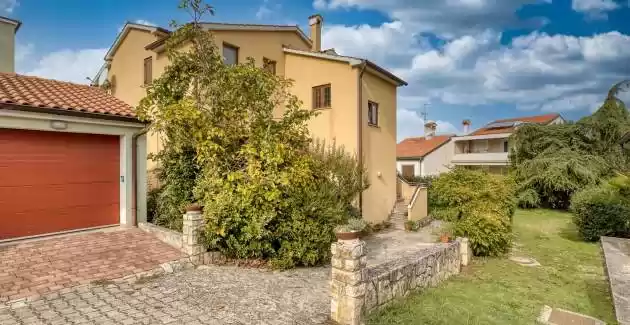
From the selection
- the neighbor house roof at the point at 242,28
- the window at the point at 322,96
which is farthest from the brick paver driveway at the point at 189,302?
the window at the point at 322,96

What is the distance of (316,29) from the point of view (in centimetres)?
1969

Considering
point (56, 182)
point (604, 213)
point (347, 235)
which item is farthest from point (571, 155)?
point (56, 182)

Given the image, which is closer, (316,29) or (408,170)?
(316,29)

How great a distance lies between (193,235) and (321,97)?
32.5ft

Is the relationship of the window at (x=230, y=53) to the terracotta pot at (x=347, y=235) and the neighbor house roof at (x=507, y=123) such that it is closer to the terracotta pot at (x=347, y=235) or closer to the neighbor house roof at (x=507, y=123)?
the terracotta pot at (x=347, y=235)

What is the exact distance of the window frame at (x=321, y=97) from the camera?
15822mm

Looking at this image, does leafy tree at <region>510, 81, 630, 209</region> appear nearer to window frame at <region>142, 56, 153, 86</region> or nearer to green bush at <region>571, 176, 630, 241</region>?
green bush at <region>571, 176, 630, 241</region>

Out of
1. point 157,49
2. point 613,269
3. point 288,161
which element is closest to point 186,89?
point 288,161

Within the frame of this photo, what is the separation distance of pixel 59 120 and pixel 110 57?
12010 mm

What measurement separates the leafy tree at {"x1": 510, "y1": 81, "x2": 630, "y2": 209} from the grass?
481 inches

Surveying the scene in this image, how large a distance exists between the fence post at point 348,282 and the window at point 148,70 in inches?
570

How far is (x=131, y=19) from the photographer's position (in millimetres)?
16828

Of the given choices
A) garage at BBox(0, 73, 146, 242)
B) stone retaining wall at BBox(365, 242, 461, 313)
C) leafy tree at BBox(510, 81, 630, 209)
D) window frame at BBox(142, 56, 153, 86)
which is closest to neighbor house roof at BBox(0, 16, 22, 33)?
window frame at BBox(142, 56, 153, 86)

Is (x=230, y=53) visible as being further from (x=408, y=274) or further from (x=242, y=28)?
(x=408, y=274)
